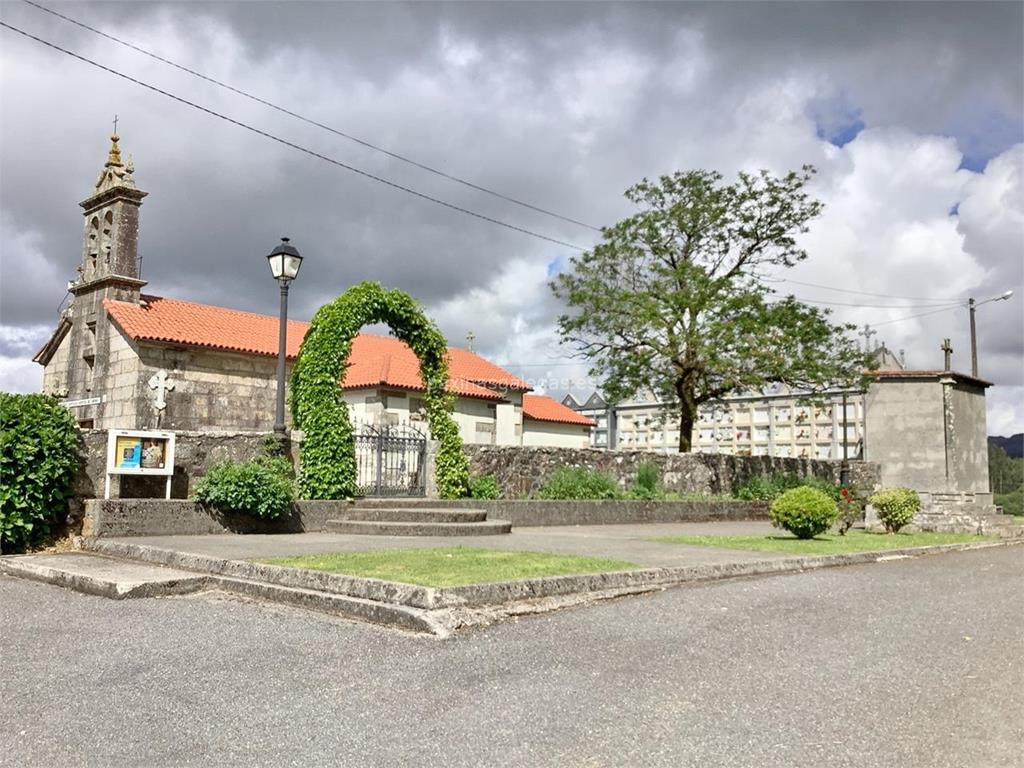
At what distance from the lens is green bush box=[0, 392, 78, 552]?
391 inches

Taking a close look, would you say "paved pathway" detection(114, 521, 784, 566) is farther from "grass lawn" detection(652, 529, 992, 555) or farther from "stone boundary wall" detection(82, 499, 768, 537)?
"grass lawn" detection(652, 529, 992, 555)

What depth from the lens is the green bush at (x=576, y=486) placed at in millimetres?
18688

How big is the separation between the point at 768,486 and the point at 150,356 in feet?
63.2

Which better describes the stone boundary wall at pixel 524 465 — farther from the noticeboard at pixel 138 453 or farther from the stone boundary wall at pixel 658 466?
the noticeboard at pixel 138 453

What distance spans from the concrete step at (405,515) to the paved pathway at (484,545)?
100cm

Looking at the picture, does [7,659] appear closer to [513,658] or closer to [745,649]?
[513,658]

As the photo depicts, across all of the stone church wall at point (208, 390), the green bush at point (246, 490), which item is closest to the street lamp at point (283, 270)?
the green bush at point (246, 490)

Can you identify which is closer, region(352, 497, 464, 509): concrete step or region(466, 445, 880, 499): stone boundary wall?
region(352, 497, 464, 509): concrete step

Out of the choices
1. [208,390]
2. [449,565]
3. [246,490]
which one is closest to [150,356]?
[208,390]

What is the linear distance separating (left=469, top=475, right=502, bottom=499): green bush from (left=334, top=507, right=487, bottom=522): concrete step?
105 inches

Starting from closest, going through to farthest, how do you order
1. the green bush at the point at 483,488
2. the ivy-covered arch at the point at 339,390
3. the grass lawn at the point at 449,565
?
the grass lawn at the point at 449,565 → the ivy-covered arch at the point at 339,390 → the green bush at the point at 483,488

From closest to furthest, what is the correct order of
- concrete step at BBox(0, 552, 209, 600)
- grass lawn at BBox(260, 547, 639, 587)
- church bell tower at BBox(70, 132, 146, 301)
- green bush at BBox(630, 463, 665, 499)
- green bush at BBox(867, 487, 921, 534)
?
grass lawn at BBox(260, 547, 639, 587)
concrete step at BBox(0, 552, 209, 600)
green bush at BBox(867, 487, 921, 534)
green bush at BBox(630, 463, 665, 499)
church bell tower at BBox(70, 132, 146, 301)

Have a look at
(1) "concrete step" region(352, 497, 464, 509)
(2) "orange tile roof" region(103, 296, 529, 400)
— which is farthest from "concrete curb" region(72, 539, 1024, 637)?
(2) "orange tile roof" region(103, 296, 529, 400)

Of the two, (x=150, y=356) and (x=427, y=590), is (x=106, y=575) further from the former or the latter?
(x=150, y=356)
